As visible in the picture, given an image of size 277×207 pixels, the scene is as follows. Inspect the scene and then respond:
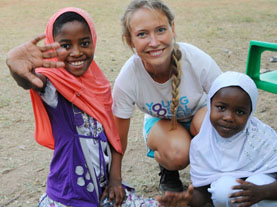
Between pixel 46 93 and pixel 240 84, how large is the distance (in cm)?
111

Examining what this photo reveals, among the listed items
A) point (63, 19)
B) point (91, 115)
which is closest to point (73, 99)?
point (91, 115)

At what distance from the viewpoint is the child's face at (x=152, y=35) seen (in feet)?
8.13

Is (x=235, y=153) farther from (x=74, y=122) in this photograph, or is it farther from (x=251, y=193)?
(x=74, y=122)

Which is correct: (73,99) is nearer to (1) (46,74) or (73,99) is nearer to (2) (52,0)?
(1) (46,74)

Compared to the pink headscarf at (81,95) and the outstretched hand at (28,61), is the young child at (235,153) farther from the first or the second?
the outstretched hand at (28,61)

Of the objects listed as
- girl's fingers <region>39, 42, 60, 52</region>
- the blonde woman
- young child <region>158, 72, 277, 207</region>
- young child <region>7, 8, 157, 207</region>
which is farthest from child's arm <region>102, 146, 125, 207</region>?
girl's fingers <region>39, 42, 60, 52</region>

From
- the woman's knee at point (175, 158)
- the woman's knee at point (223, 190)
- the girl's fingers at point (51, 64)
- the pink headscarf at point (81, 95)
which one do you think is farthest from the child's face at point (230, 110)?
the girl's fingers at point (51, 64)

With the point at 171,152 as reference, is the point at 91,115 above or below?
above

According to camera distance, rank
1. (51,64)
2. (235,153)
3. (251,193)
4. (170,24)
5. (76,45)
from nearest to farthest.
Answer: (51,64) → (251,193) → (76,45) → (235,153) → (170,24)

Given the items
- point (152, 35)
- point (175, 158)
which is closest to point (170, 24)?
point (152, 35)

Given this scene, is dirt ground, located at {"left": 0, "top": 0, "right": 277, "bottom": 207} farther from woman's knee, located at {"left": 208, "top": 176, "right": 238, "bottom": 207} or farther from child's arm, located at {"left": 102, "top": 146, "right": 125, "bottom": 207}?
woman's knee, located at {"left": 208, "top": 176, "right": 238, "bottom": 207}

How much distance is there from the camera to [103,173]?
2414 millimetres

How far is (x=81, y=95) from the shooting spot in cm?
229

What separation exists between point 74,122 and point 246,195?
1.06 metres
